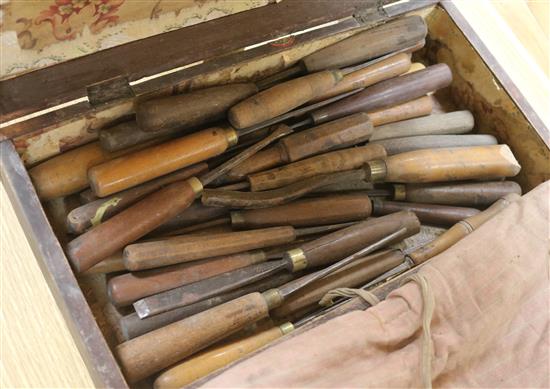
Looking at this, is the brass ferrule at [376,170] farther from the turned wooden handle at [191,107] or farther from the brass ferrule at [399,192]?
the turned wooden handle at [191,107]

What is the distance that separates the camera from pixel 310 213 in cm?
109

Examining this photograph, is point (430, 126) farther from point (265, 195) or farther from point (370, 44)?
point (265, 195)

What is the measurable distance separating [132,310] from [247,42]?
493 millimetres

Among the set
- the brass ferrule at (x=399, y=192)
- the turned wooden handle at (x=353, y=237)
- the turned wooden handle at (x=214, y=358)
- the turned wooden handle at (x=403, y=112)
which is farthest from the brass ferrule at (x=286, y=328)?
the turned wooden handle at (x=403, y=112)

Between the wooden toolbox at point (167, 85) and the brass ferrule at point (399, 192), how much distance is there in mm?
275

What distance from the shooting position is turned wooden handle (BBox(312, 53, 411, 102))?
1179 mm

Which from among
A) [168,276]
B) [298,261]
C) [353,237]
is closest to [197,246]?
[168,276]

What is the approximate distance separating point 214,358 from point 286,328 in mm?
123

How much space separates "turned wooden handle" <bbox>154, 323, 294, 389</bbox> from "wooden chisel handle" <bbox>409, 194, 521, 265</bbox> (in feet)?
0.90

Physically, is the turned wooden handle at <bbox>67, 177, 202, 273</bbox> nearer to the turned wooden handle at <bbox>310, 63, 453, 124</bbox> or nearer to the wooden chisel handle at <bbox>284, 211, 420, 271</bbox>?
the wooden chisel handle at <bbox>284, 211, 420, 271</bbox>

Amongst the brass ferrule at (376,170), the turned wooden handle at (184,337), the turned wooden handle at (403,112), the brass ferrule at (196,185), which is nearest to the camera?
the turned wooden handle at (184,337)

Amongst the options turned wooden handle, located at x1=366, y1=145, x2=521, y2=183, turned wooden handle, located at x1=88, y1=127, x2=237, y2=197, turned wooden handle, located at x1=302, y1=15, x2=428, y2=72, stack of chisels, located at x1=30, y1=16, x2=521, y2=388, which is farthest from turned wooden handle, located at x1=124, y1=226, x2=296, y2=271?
turned wooden handle, located at x1=302, y1=15, x2=428, y2=72

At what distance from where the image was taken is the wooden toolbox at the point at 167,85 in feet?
2.93

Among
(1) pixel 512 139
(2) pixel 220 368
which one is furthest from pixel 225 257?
(1) pixel 512 139
